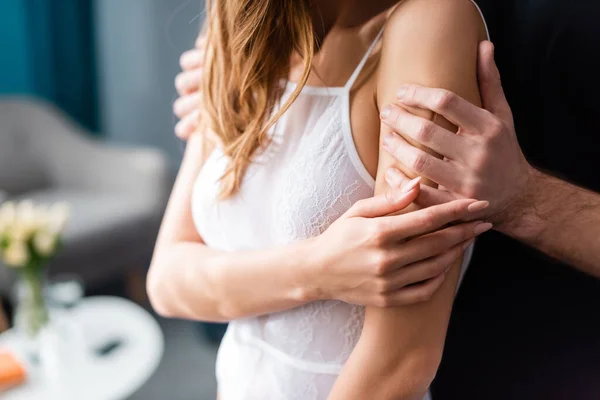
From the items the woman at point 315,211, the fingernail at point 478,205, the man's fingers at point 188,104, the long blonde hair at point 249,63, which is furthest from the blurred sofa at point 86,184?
the fingernail at point 478,205

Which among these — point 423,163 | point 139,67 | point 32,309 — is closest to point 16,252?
point 32,309

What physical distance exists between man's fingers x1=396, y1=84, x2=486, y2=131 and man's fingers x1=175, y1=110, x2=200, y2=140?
456 millimetres

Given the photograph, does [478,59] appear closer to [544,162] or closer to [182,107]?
[544,162]

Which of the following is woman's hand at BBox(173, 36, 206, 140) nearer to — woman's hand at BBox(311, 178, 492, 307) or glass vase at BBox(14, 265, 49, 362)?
woman's hand at BBox(311, 178, 492, 307)

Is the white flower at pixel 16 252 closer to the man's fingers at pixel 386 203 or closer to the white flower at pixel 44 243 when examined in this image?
the white flower at pixel 44 243

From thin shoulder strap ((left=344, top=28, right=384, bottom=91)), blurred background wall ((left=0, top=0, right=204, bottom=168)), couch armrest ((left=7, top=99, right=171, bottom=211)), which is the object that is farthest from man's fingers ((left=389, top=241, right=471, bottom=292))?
blurred background wall ((left=0, top=0, right=204, bottom=168))

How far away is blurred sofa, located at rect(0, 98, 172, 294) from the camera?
2789 mm

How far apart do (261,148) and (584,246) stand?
446 millimetres

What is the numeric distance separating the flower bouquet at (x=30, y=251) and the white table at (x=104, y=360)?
0.34 ft

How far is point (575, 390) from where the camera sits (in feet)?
2.99

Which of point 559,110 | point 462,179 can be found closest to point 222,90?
point 462,179

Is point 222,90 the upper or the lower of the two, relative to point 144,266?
upper

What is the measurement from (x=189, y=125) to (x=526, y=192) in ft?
1.89

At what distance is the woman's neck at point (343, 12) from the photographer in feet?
2.44
